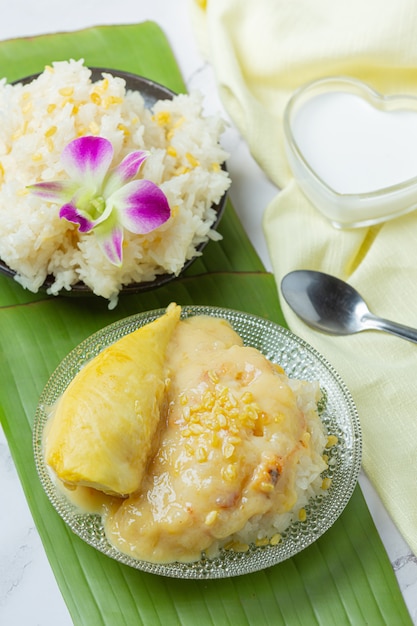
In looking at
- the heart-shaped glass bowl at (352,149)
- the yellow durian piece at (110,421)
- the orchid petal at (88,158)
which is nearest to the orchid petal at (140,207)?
the orchid petal at (88,158)

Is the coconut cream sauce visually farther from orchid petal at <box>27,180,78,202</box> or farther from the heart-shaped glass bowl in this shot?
the heart-shaped glass bowl

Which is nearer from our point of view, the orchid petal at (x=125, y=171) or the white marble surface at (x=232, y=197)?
the white marble surface at (x=232, y=197)

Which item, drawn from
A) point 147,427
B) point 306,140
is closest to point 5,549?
point 147,427

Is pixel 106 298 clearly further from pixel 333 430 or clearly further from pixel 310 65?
pixel 310 65

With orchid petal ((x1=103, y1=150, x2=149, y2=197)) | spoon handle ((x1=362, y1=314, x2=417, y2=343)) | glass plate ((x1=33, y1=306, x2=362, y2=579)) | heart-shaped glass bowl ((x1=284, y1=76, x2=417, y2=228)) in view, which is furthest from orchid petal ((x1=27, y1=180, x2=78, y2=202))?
spoon handle ((x1=362, y1=314, x2=417, y2=343))

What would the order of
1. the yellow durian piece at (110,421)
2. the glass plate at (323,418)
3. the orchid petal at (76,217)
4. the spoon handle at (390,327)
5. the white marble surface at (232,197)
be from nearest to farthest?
the yellow durian piece at (110,421) < the glass plate at (323,418) < the white marble surface at (232,197) < the orchid petal at (76,217) < the spoon handle at (390,327)

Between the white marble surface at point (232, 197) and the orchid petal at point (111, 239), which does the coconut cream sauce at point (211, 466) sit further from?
the orchid petal at point (111, 239)
